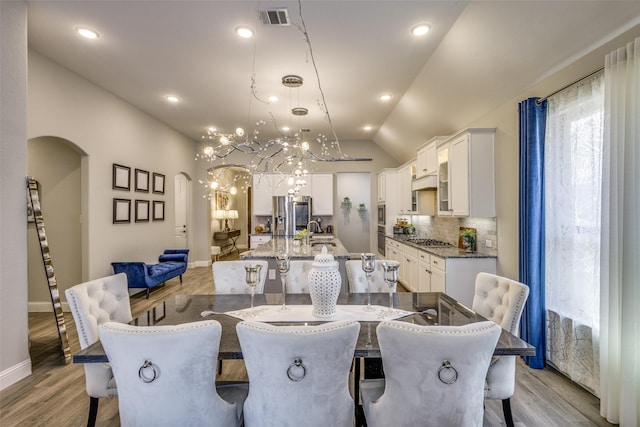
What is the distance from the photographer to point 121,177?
515 cm

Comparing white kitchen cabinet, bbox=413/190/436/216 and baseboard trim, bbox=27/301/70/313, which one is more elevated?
white kitchen cabinet, bbox=413/190/436/216

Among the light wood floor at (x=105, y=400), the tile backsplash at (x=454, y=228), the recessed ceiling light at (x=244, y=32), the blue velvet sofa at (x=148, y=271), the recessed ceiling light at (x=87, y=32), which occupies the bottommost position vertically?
the light wood floor at (x=105, y=400)

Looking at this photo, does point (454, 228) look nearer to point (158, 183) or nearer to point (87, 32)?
point (87, 32)

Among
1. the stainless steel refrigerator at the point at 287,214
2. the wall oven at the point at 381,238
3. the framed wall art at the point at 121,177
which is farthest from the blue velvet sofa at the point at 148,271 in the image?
the wall oven at the point at 381,238

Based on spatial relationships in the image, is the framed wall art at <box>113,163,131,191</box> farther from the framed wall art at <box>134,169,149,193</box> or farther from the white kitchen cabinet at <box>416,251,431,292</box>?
the white kitchen cabinet at <box>416,251,431,292</box>

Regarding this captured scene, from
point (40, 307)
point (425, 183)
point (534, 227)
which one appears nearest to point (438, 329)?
point (534, 227)

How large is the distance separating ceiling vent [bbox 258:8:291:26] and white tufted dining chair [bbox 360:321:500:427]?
2677 millimetres

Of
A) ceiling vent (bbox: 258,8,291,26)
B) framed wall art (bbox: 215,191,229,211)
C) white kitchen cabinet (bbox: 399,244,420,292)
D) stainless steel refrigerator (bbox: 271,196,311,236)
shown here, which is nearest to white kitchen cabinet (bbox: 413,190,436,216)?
white kitchen cabinet (bbox: 399,244,420,292)

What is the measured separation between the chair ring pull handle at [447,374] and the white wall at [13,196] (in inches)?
129

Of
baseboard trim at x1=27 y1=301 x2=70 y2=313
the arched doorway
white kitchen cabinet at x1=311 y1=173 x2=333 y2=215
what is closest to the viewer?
baseboard trim at x1=27 y1=301 x2=70 y2=313

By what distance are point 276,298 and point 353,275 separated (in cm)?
69

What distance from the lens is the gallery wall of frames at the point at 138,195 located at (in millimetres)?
5074

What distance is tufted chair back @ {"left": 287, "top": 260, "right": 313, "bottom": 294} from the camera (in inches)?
110

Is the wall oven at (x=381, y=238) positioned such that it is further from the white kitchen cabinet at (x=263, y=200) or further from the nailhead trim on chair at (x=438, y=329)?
the nailhead trim on chair at (x=438, y=329)
